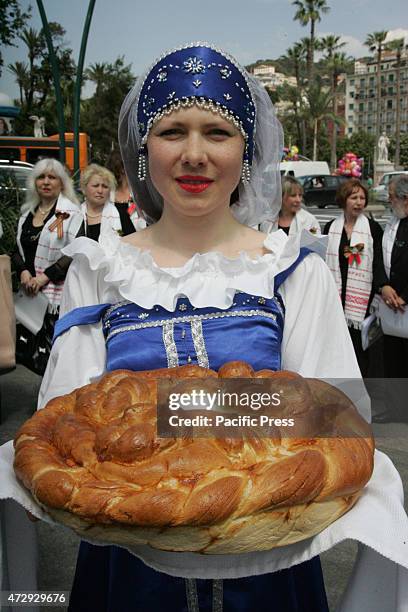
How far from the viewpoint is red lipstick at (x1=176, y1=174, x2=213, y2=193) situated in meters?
1.62

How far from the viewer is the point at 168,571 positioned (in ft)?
3.96

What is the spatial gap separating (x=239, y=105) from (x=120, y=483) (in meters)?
0.94

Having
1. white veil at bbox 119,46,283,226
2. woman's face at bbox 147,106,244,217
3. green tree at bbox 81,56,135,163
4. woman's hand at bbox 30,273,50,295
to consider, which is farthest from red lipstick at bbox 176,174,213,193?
green tree at bbox 81,56,135,163

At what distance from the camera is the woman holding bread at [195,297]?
1520mm

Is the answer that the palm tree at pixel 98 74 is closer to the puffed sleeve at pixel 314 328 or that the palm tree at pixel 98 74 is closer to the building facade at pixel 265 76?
the building facade at pixel 265 76

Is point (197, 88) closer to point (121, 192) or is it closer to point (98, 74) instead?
point (121, 192)

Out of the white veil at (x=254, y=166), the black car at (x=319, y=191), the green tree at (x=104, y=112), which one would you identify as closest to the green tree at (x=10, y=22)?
the white veil at (x=254, y=166)

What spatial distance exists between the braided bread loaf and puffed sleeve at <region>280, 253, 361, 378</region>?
0.25 m

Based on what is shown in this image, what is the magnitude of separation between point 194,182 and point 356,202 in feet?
12.7

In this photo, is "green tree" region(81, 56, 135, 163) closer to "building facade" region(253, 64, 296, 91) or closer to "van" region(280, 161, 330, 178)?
"building facade" region(253, 64, 296, 91)

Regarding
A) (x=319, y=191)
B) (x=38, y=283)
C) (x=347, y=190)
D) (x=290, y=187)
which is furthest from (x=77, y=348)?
(x=319, y=191)

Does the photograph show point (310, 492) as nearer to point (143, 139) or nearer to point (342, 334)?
point (342, 334)

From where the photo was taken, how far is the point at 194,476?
1.15 meters

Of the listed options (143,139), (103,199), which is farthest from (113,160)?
(143,139)
